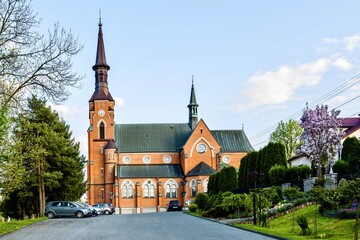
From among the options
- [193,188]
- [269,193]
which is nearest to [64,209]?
[269,193]

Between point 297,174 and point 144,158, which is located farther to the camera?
point 144,158

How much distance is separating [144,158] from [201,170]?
10272 millimetres

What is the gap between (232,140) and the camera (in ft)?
259

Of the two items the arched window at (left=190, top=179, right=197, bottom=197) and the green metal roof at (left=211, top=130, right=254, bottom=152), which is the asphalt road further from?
the green metal roof at (left=211, top=130, right=254, bottom=152)

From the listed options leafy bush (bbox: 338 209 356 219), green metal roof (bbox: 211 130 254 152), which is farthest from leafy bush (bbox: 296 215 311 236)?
green metal roof (bbox: 211 130 254 152)

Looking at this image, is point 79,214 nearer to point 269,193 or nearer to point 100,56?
point 269,193

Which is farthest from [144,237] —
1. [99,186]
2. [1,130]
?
[99,186]

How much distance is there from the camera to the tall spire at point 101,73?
7344 cm

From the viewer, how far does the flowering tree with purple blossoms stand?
3412 cm

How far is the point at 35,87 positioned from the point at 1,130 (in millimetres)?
3071

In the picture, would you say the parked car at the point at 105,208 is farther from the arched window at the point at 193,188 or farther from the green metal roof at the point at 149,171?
the arched window at the point at 193,188

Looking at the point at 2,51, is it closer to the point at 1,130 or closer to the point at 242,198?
the point at 1,130

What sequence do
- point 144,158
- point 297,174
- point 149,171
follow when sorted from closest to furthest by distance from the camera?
1. point 297,174
2. point 149,171
3. point 144,158

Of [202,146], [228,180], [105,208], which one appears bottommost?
[105,208]
